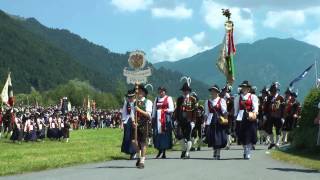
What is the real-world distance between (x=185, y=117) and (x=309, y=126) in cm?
369

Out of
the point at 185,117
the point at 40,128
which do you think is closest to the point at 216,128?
the point at 185,117

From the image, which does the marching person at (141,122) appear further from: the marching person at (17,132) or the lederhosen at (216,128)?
the marching person at (17,132)

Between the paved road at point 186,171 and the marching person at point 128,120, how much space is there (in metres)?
0.85

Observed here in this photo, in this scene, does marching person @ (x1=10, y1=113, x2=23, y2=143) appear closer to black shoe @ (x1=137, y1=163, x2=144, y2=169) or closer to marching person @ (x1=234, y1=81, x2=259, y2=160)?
marching person @ (x1=234, y1=81, x2=259, y2=160)

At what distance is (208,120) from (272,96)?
6.67m

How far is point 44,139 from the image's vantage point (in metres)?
38.9

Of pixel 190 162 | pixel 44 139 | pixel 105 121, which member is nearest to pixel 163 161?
pixel 190 162

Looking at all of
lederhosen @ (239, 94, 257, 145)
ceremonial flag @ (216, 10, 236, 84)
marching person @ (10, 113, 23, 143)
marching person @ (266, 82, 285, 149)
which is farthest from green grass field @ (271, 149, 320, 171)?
marching person @ (10, 113, 23, 143)

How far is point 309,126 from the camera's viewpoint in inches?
754

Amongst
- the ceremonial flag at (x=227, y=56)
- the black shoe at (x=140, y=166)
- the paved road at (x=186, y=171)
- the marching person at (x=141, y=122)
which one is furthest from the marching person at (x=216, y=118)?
the ceremonial flag at (x=227, y=56)

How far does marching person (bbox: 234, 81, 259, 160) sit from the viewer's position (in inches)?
700

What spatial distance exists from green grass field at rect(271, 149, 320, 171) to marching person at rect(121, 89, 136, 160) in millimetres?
4065

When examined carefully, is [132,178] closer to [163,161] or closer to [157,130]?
Result: [163,161]

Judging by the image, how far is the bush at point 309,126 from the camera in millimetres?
18812
